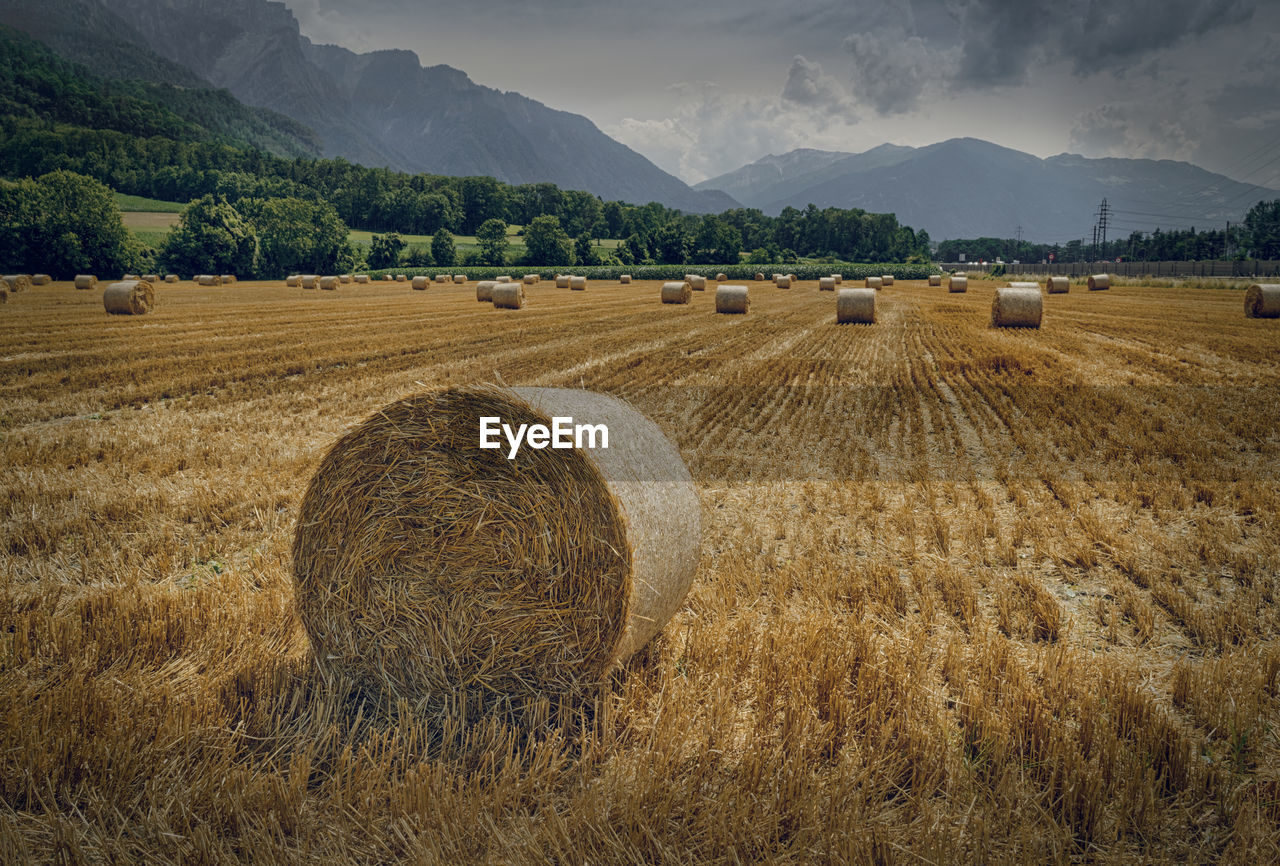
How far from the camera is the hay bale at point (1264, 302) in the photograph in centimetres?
2755

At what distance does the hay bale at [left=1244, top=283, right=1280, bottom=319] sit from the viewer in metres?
27.5

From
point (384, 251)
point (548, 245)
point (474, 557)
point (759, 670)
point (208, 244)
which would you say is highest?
point (548, 245)

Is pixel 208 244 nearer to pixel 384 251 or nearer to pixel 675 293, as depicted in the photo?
pixel 384 251

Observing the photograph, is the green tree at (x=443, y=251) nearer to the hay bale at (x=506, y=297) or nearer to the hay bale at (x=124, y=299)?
the hay bale at (x=506, y=297)

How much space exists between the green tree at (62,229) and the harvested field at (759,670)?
60.8 m

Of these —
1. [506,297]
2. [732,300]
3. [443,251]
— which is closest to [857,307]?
[732,300]

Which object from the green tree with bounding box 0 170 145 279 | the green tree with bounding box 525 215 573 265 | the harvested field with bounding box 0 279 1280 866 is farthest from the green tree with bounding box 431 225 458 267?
the harvested field with bounding box 0 279 1280 866

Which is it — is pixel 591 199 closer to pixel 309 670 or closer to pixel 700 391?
pixel 700 391

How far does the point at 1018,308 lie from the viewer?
24422mm

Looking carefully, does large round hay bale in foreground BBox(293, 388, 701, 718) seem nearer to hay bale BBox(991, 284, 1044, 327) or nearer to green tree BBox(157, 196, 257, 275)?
hay bale BBox(991, 284, 1044, 327)

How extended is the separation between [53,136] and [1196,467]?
116304mm

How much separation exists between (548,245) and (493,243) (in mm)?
7350

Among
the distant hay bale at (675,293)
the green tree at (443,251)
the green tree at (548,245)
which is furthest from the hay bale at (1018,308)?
A: the green tree at (548,245)

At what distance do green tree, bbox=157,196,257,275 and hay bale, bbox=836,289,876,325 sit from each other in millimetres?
70017
